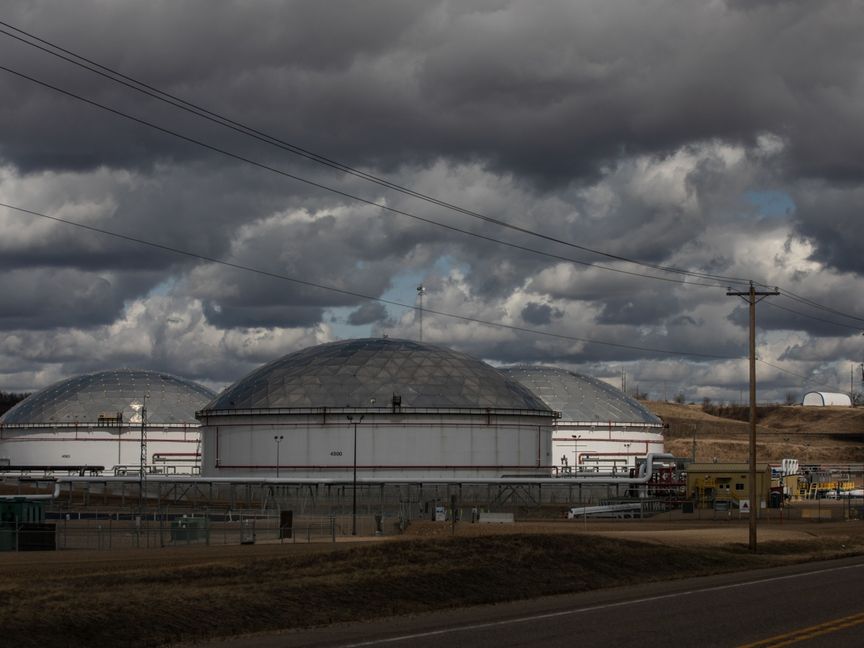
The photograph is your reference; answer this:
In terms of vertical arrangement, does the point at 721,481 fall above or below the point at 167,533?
above

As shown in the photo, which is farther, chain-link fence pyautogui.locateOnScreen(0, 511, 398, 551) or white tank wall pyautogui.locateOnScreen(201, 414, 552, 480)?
white tank wall pyautogui.locateOnScreen(201, 414, 552, 480)


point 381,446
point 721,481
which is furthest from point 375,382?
point 721,481

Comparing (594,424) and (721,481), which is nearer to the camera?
(721,481)

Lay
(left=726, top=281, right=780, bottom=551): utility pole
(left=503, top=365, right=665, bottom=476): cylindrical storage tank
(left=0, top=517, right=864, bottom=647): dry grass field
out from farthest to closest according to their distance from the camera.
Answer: (left=503, top=365, right=665, bottom=476): cylindrical storage tank
(left=726, top=281, right=780, bottom=551): utility pole
(left=0, top=517, right=864, bottom=647): dry grass field

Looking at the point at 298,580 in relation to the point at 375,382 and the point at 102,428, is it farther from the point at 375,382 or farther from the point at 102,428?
the point at 102,428

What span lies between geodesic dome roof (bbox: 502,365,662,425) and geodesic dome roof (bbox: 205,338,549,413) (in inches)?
1236

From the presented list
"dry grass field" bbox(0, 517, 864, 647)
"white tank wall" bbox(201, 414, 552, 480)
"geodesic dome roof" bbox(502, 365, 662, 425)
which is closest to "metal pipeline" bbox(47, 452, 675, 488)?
"white tank wall" bbox(201, 414, 552, 480)

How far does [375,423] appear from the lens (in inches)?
3671

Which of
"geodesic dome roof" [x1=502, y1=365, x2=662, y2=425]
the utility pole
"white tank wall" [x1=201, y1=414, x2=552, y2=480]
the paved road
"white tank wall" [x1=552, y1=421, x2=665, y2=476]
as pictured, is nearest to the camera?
the paved road

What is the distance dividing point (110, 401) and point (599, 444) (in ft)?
179

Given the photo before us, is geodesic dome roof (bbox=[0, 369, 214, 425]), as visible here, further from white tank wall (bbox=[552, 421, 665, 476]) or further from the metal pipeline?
white tank wall (bbox=[552, 421, 665, 476])

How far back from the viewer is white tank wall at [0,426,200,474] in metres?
131

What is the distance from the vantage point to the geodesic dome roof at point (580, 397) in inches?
5246

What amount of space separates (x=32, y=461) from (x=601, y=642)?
120m
